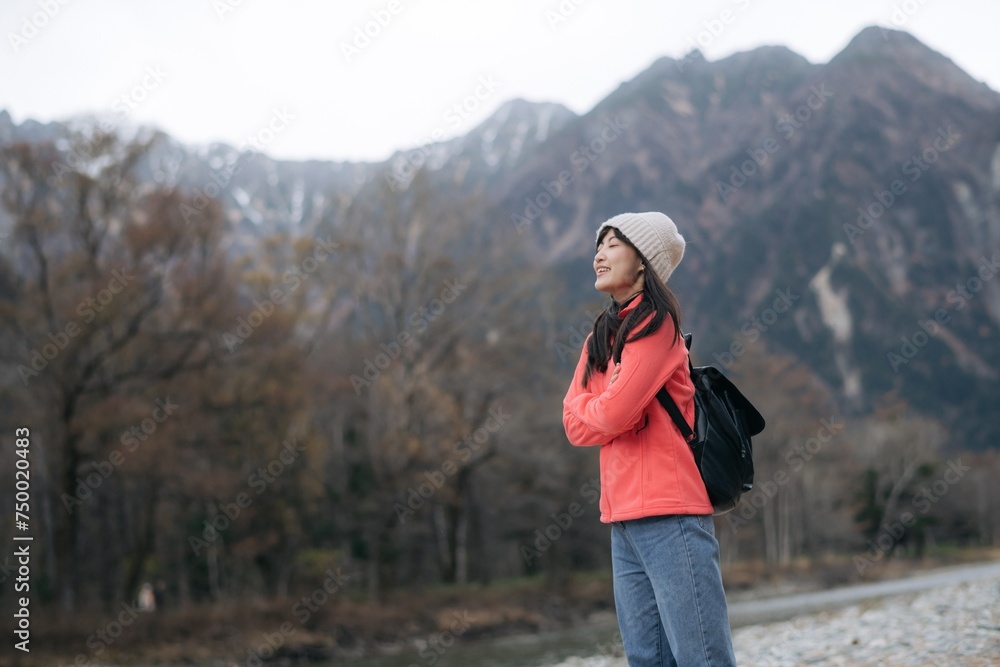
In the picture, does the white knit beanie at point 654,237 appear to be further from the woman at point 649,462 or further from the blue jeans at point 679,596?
the blue jeans at point 679,596

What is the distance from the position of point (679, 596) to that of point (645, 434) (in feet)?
1.66

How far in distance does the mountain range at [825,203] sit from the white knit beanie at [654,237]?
61.3 m

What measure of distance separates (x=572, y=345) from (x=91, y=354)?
47.7ft

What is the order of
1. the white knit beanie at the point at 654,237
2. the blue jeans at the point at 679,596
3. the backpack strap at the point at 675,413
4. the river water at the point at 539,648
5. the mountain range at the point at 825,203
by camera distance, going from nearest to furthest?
the blue jeans at the point at 679,596 → the backpack strap at the point at 675,413 → the white knit beanie at the point at 654,237 → the river water at the point at 539,648 → the mountain range at the point at 825,203

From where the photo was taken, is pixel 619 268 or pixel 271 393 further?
pixel 271 393

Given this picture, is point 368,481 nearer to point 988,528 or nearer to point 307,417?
point 307,417

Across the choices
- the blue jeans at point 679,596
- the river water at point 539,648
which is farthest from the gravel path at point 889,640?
the blue jeans at point 679,596

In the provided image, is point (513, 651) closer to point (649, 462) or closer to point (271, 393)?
point (271, 393)

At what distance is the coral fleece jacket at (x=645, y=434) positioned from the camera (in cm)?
265

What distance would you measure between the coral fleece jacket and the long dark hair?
0.09 ft

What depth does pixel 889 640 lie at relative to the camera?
805cm

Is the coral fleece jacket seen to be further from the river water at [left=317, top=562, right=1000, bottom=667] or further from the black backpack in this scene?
the river water at [left=317, top=562, right=1000, bottom=667]

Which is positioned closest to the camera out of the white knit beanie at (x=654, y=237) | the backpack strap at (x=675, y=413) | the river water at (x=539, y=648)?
the backpack strap at (x=675, y=413)

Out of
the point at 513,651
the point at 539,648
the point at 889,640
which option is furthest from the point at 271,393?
the point at 889,640
